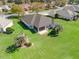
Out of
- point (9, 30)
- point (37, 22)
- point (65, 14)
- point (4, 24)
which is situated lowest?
point (65, 14)

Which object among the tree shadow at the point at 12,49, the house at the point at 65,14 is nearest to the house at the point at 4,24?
the tree shadow at the point at 12,49

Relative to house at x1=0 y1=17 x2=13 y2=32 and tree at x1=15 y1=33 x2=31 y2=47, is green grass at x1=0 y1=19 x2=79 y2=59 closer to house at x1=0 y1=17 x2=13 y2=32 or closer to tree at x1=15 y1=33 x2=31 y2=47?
tree at x1=15 y1=33 x2=31 y2=47

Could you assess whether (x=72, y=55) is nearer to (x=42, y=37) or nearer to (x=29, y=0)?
(x=42, y=37)

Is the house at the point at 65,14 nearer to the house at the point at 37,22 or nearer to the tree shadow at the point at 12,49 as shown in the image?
the house at the point at 37,22

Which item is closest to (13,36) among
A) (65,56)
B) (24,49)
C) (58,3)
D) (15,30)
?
(15,30)

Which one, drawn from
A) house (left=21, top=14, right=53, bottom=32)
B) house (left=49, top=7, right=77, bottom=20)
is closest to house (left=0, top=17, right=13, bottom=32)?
house (left=21, top=14, right=53, bottom=32)

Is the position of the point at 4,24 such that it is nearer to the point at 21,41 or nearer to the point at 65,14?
the point at 21,41

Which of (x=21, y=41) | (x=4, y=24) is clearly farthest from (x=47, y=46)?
(x=4, y=24)

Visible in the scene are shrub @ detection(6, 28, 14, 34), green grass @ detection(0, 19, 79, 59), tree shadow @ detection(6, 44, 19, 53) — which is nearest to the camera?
green grass @ detection(0, 19, 79, 59)
